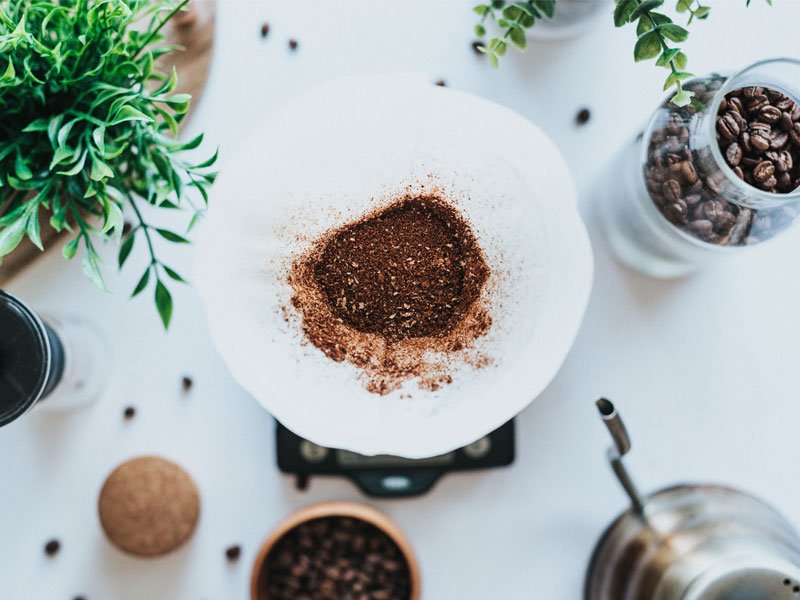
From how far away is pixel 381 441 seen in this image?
28.7 inches

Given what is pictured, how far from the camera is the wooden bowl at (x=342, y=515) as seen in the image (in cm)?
87

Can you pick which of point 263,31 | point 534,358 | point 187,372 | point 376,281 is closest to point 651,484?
point 534,358

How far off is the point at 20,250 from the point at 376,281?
0.46 metres

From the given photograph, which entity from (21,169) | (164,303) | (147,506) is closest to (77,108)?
(21,169)

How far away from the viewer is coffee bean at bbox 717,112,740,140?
2.39 feet

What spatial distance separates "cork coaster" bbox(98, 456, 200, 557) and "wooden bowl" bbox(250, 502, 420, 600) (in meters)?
0.10

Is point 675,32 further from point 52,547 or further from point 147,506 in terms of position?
point 52,547

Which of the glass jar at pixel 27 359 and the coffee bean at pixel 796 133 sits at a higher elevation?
the coffee bean at pixel 796 133

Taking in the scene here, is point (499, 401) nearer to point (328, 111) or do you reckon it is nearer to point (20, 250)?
point (328, 111)

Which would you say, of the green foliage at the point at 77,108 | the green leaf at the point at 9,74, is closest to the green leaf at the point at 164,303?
the green foliage at the point at 77,108

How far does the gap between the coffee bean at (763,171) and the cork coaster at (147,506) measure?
71 centimetres

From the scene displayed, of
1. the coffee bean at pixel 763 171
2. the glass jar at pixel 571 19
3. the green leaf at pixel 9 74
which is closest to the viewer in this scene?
the green leaf at pixel 9 74

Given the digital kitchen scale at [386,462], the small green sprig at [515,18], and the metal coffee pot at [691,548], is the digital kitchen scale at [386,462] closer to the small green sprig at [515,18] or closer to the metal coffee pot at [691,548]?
the metal coffee pot at [691,548]

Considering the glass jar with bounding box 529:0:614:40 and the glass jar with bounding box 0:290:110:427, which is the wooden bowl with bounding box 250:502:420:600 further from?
the glass jar with bounding box 529:0:614:40
